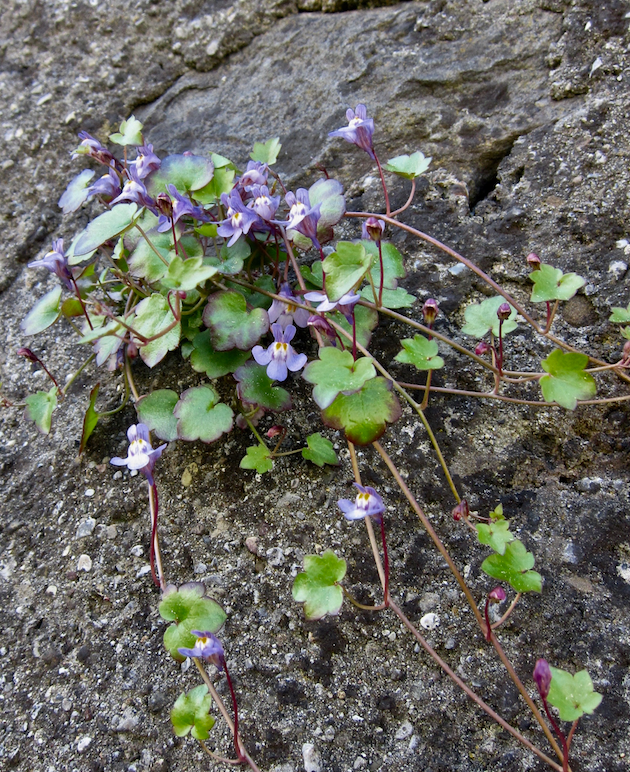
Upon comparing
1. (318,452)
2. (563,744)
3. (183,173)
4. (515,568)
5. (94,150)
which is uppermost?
(94,150)

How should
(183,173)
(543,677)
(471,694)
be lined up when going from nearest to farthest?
(543,677) → (471,694) → (183,173)

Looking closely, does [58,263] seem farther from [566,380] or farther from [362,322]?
[566,380]

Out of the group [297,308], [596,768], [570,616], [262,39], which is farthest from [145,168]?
[596,768]

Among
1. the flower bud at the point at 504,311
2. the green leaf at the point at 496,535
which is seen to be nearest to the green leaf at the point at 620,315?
the flower bud at the point at 504,311

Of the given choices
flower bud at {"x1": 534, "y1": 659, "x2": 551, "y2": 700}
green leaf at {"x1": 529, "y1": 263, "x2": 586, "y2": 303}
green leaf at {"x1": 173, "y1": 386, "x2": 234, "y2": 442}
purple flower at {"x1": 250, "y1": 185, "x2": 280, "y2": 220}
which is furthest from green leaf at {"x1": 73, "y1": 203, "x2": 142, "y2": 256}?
flower bud at {"x1": 534, "y1": 659, "x2": 551, "y2": 700}

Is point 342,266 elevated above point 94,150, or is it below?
below

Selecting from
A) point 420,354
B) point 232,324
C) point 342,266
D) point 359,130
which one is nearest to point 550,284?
point 420,354

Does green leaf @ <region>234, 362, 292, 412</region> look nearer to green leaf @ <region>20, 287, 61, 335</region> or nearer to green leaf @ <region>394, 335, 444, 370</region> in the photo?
green leaf @ <region>394, 335, 444, 370</region>
